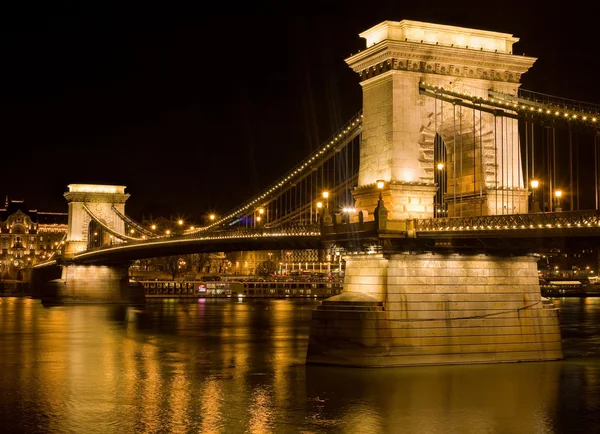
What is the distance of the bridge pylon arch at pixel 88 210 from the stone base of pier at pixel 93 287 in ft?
32.7

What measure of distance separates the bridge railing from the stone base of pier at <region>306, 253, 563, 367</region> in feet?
6.64

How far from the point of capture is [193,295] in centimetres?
10812

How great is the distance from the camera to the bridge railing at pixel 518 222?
2703 cm

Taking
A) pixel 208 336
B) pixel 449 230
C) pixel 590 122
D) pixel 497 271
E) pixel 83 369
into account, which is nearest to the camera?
pixel 590 122

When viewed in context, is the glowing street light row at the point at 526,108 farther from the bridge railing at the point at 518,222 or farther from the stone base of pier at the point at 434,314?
the stone base of pier at the point at 434,314

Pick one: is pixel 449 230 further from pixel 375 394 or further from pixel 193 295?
pixel 193 295

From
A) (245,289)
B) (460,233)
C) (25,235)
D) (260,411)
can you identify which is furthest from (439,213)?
(25,235)

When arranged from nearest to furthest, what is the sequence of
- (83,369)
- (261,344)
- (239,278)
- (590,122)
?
(590,122), (83,369), (261,344), (239,278)

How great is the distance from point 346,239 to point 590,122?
10140 mm

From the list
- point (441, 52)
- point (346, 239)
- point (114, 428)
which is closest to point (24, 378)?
point (114, 428)

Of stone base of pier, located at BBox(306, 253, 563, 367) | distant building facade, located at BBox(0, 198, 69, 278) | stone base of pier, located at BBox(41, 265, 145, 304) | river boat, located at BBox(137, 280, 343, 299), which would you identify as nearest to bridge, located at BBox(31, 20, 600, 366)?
stone base of pier, located at BBox(306, 253, 563, 367)

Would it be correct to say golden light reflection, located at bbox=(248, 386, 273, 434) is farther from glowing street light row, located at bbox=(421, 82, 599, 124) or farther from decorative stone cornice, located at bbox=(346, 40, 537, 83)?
decorative stone cornice, located at bbox=(346, 40, 537, 83)

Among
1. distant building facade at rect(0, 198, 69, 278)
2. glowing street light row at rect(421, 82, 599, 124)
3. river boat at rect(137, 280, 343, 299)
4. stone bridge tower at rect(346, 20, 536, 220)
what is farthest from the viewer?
distant building facade at rect(0, 198, 69, 278)

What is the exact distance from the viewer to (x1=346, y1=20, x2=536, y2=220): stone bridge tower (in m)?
35.0
